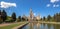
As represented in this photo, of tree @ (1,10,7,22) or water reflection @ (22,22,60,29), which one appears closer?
tree @ (1,10,7,22)

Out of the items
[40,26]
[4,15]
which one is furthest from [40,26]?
[4,15]

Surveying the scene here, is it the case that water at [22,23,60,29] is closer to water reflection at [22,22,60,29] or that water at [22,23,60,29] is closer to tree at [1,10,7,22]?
water reflection at [22,22,60,29]

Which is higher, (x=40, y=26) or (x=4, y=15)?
(x=4, y=15)

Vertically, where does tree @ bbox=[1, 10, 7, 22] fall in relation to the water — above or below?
above

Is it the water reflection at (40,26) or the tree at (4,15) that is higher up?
the tree at (4,15)

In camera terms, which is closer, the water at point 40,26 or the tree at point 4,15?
the tree at point 4,15

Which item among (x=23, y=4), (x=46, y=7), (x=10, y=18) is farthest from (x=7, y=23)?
(x=46, y=7)

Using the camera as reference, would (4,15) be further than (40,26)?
No

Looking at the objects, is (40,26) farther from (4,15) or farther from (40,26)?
(4,15)

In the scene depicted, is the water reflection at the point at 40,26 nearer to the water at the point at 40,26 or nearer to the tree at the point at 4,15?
the water at the point at 40,26

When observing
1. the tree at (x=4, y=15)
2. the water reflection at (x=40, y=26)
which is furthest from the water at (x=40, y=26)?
the tree at (x=4, y=15)

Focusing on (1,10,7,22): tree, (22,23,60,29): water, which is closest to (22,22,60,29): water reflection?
(22,23,60,29): water

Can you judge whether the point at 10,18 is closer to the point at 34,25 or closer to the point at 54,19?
the point at 34,25

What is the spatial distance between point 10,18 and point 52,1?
1.39m
